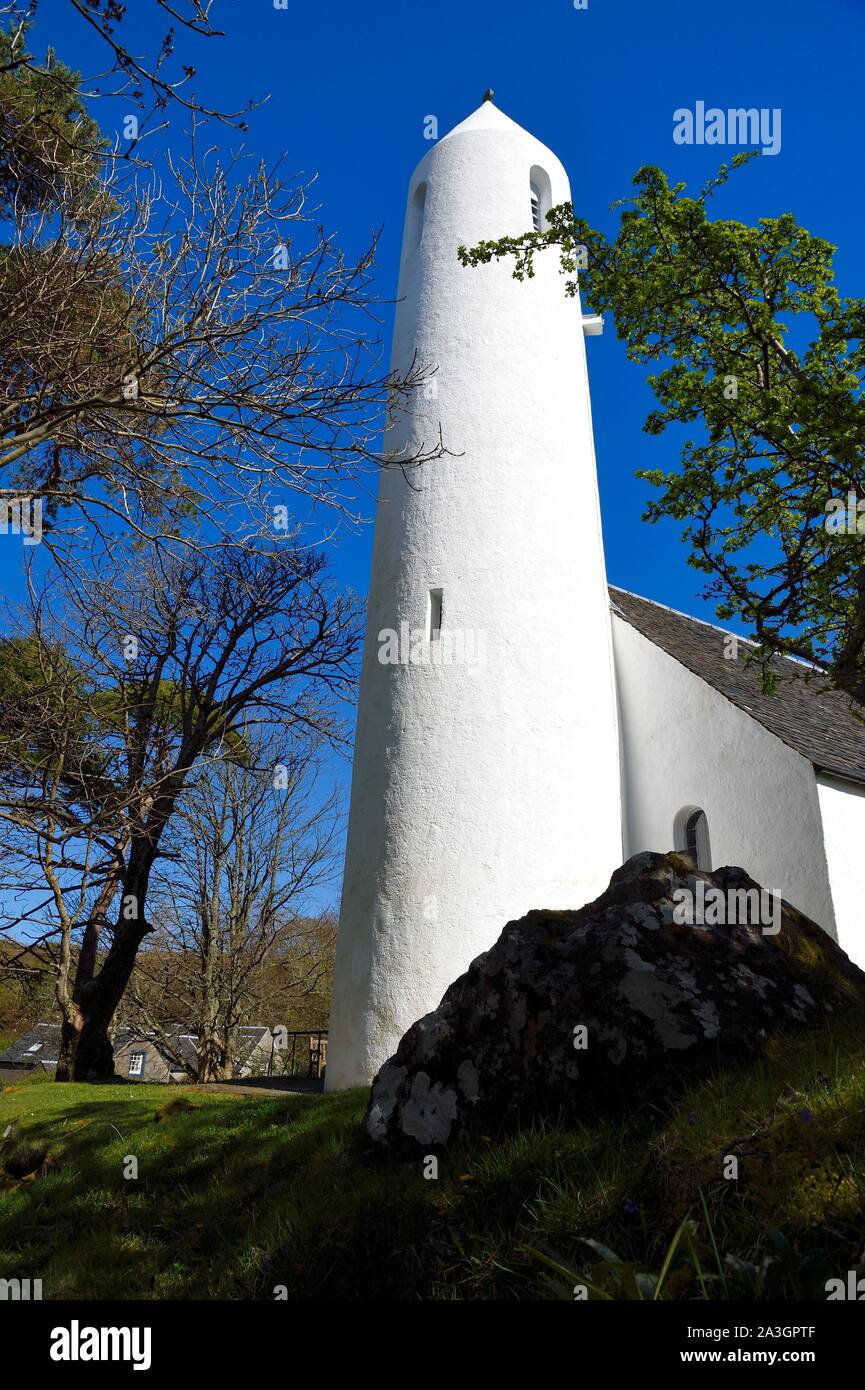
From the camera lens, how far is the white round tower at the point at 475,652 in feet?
39.7

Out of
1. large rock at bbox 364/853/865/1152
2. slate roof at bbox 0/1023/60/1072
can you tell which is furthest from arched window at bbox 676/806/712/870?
slate roof at bbox 0/1023/60/1072

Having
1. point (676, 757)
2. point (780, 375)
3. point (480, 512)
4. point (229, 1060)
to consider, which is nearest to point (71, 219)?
point (780, 375)

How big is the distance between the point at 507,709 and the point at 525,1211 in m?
9.14

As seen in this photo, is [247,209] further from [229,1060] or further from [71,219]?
[229,1060]

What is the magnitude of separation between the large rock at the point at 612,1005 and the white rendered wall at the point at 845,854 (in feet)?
24.0

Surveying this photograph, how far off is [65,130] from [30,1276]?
10064 millimetres

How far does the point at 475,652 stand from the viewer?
1330 cm

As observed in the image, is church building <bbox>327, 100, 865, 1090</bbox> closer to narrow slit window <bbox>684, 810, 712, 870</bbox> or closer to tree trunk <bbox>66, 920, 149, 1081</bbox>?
narrow slit window <bbox>684, 810, 712, 870</bbox>

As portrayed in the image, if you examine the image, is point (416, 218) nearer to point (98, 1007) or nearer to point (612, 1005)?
point (98, 1007)

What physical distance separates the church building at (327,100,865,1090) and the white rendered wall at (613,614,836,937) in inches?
1.4

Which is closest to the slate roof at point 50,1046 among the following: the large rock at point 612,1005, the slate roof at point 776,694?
the slate roof at point 776,694

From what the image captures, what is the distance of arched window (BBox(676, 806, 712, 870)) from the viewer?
14766mm

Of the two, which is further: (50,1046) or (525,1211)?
(50,1046)

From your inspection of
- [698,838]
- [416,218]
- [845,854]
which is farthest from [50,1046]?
[845,854]
